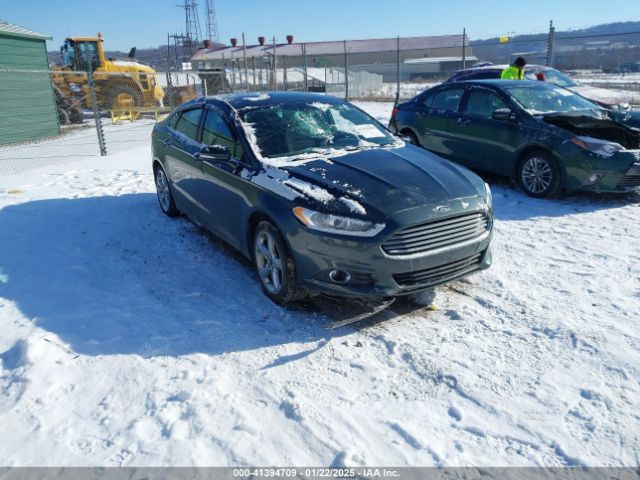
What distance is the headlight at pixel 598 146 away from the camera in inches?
244

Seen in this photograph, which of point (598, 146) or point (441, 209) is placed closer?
point (441, 209)

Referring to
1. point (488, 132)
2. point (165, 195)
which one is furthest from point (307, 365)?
point (488, 132)

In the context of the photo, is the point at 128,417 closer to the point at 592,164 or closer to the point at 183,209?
the point at 183,209

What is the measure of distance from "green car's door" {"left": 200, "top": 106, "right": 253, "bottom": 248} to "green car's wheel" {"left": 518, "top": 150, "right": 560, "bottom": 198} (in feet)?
14.0

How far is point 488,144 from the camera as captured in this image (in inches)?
288

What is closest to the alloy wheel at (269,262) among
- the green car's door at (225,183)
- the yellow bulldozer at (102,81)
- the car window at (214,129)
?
the green car's door at (225,183)

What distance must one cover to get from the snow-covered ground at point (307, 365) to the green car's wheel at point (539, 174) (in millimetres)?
1527

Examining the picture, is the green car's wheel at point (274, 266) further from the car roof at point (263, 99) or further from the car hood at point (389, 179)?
the car roof at point (263, 99)

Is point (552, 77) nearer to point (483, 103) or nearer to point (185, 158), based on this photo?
point (483, 103)

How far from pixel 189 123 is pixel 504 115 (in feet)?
13.9

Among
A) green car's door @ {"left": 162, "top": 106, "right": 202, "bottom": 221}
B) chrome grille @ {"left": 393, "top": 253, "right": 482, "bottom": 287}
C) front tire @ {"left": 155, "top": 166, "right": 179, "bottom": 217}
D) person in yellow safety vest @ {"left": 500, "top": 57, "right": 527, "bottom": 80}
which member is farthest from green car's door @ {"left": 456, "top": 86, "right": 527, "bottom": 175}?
front tire @ {"left": 155, "top": 166, "right": 179, "bottom": 217}

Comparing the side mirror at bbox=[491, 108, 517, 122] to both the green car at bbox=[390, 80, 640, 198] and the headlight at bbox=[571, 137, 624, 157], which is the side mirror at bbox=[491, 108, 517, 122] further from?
the headlight at bbox=[571, 137, 624, 157]

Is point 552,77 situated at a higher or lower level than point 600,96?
higher

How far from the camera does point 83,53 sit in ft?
64.3
